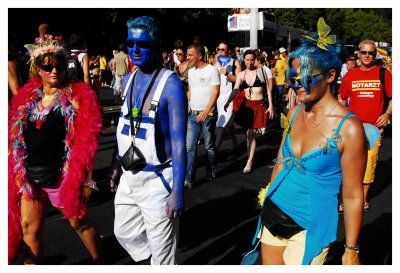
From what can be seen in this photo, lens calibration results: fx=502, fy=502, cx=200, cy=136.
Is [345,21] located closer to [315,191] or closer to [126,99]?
[126,99]

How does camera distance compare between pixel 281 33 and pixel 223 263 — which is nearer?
pixel 223 263

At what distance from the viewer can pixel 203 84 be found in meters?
6.15

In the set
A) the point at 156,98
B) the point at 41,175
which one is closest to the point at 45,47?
the point at 41,175

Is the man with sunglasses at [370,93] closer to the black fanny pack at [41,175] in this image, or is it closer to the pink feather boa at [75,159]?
→ the pink feather boa at [75,159]

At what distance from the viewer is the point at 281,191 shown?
2.50 meters

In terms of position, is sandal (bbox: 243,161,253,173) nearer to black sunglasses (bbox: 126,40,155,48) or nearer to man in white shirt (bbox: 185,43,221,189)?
man in white shirt (bbox: 185,43,221,189)

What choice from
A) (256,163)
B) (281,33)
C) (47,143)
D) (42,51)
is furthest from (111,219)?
(281,33)

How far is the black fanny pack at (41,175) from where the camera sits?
331 centimetres

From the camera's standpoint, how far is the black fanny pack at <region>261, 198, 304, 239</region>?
2438mm

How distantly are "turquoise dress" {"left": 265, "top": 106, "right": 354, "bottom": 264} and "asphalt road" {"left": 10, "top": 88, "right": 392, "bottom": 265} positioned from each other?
5.70 ft

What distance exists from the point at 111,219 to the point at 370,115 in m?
2.94

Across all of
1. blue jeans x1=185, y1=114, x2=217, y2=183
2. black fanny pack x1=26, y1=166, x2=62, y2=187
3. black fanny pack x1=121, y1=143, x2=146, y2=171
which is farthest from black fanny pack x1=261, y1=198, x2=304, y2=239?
blue jeans x1=185, y1=114, x2=217, y2=183

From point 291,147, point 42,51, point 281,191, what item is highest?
point 42,51

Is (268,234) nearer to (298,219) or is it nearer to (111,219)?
(298,219)
